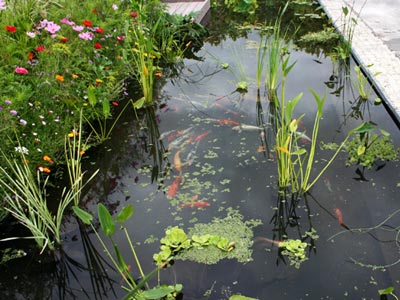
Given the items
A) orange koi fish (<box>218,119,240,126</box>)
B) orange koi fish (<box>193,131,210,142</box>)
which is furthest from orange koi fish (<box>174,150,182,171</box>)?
orange koi fish (<box>218,119,240,126</box>)

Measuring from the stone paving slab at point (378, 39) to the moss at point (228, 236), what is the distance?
159cm

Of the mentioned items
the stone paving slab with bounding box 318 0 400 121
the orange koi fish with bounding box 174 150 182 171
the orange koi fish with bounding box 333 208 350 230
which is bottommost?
the orange koi fish with bounding box 333 208 350 230

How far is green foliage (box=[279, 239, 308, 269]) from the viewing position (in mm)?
2336

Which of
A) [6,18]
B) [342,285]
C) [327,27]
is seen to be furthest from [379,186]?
[327,27]

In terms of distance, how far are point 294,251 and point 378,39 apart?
3277 mm

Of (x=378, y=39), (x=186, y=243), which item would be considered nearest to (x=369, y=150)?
(x=186, y=243)

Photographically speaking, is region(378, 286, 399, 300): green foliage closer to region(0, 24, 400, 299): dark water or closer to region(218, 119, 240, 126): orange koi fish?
region(0, 24, 400, 299): dark water

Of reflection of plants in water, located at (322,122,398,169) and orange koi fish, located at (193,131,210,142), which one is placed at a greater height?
orange koi fish, located at (193,131,210,142)

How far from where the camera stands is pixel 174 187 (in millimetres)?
2918

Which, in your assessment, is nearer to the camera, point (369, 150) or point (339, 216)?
point (339, 216)

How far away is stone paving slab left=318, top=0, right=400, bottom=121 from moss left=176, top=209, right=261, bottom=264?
159 centimetres

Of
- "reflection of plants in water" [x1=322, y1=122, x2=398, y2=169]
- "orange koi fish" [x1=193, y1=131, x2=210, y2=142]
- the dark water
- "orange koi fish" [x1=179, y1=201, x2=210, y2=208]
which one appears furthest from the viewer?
"orange koi fish" [x1=193, y1=131, x2=210, y2=142]

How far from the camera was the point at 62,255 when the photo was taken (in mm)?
2451

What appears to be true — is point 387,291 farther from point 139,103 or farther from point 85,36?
point 85,36
